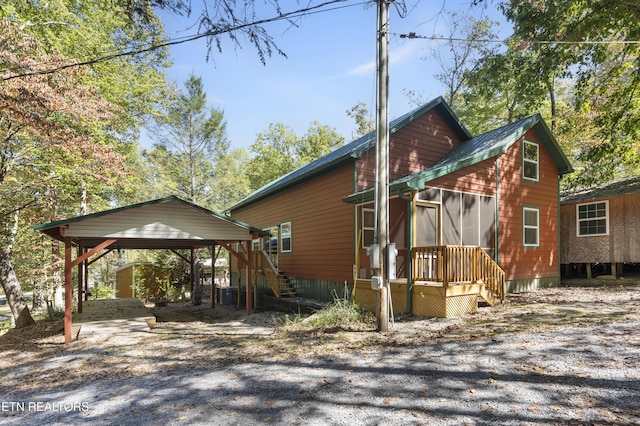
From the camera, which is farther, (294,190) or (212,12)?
(294,190)

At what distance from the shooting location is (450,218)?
1052 centimetres

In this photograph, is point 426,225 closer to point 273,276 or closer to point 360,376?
point 273,276

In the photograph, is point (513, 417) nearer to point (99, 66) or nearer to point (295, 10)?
point (295, 10)

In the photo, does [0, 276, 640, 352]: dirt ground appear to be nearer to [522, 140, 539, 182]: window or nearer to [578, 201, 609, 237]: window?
[578, 201, 609, 237]: window

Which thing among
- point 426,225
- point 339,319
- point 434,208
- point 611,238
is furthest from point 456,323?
point 611,238

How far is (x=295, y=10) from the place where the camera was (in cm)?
453

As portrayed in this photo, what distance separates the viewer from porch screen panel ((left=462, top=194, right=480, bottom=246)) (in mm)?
10857

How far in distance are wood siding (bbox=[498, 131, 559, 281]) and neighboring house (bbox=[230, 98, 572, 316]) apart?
0.04m

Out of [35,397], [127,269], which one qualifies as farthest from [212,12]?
[127,269]

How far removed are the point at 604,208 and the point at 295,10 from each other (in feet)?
49.3

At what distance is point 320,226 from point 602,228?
11098 mm

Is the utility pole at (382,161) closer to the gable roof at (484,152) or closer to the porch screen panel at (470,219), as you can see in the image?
the gable roof at (484,152)

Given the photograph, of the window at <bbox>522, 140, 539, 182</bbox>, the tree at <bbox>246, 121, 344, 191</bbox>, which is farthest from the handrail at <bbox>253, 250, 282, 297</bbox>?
the tree at <bbox>246, 121, 344, 191</bbox>

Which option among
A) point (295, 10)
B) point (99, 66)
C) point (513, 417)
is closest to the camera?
point (513, 417)
